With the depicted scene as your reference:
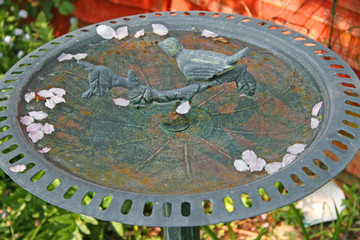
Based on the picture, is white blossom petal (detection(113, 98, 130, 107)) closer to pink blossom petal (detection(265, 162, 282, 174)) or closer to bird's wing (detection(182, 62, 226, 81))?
bird's wing (detection(182, 62, 226, 81))

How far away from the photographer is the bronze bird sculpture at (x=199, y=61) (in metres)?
1.32

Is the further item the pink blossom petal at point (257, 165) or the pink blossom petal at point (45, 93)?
the pink blossom petal at point (45, 93)

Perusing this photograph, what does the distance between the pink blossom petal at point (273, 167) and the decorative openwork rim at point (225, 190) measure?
0.20ft

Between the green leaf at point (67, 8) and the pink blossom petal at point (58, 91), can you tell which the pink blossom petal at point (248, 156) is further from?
the green leaf at point (67, 8)

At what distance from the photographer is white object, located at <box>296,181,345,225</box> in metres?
2.56

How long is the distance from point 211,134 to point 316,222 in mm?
1356

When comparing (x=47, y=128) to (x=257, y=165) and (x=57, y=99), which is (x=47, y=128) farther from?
(x=257, y=165)

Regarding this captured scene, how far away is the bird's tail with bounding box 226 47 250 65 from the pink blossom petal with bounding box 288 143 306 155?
12.9 inches

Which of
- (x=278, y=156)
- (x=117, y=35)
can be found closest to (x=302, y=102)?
(x=278, y=156)

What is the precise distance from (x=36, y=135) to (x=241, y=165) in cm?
65

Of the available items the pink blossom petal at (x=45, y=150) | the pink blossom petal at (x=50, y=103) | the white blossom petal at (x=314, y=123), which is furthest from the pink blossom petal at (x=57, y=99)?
the white blossom petal at (x=314, y=123)

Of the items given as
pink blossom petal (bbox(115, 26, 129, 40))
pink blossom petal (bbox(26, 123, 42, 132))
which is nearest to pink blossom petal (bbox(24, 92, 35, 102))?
pink blossom petal (bbox(26, 123, 42, 132))

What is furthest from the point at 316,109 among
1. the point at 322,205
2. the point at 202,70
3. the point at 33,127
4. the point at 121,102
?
the point at 322,205

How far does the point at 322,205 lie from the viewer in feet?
8.51
